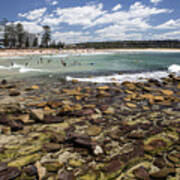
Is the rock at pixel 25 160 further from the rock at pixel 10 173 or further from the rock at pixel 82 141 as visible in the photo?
the rock at pixel 82 141

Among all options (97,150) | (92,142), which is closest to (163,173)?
(97,150)

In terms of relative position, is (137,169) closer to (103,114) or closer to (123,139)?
(123,139)

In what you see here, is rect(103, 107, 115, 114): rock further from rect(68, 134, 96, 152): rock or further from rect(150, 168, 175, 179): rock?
rect(150, 168, 175, 179): rock

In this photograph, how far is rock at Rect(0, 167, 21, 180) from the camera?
8.11 ft

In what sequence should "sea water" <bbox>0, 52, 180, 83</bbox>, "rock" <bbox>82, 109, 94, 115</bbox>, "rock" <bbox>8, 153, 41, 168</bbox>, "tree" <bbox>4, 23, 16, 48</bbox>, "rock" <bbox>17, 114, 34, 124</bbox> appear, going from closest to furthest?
"rock" <bbox>8, 153, 41, 168</bbox> < "rock" <bbox>17, 114, 34, 124</bbox> < "rock" <bbox>82, 109, 94, 115</bbox> < "sea water" <bbox>0, 52, 180, 83</bbox> < "tree" <bbox>4, 23, 16, 48</bbox>

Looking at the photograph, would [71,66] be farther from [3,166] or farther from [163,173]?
[163,173]

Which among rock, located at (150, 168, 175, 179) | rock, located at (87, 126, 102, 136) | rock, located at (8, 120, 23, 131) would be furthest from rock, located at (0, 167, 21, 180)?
rock, located at (150, 168, 175, 179)

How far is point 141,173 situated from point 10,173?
217 centimetres

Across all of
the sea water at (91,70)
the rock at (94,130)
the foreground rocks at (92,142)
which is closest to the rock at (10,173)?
the foreground rocks at (92,142)

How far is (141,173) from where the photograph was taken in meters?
2.70

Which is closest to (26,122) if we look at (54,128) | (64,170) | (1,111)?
(54,128)

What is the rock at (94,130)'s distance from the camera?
13.0 ft

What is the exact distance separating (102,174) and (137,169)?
24.9 inches

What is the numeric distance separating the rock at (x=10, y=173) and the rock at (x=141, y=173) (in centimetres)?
196
